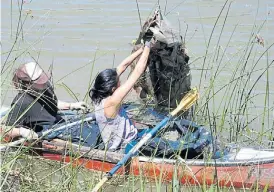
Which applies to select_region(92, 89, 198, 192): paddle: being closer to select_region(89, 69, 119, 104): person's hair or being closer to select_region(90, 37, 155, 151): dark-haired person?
select_region(90, 37, 155, 151): dark-haired person

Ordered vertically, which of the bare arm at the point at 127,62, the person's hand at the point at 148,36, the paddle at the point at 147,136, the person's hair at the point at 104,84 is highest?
the person's hand at the point at 148,36

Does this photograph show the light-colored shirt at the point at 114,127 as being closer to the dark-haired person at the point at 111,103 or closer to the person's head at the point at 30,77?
the dark-haired person at the point at 111,103

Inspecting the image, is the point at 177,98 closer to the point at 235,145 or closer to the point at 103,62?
the point at 235,145

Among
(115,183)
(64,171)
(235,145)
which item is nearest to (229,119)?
(235,145)

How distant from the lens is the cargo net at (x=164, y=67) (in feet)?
17.3

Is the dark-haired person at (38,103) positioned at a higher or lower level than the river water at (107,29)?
lower

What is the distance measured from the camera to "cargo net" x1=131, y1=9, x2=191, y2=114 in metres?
5.29

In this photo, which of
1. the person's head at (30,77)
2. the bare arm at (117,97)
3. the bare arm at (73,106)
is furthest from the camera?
the bare arm at (73,106)

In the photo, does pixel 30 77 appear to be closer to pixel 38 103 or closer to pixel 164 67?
pixel 38 103

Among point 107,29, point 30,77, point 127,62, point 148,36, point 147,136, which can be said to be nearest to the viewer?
point 147,136

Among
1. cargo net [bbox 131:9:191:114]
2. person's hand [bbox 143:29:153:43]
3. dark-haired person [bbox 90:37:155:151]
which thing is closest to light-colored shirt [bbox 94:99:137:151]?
dark-haired person [bbox 90:37:155:151]

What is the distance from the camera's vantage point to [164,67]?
5.48 m

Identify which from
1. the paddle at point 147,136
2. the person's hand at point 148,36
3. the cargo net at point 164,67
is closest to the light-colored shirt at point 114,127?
the paddle at point 147,136

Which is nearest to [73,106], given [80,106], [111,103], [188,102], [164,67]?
[80,106]
